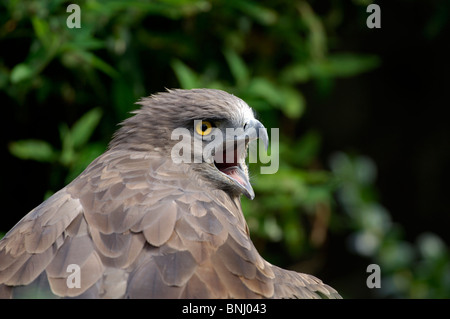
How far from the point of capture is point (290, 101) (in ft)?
11.0

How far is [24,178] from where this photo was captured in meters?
2.96

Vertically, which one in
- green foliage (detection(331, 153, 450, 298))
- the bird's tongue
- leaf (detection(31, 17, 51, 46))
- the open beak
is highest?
leaf (detection(31, 17, 51, 46))

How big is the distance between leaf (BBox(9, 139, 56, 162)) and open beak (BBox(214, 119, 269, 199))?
3.61 feet

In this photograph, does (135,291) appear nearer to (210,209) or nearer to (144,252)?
(144,252)

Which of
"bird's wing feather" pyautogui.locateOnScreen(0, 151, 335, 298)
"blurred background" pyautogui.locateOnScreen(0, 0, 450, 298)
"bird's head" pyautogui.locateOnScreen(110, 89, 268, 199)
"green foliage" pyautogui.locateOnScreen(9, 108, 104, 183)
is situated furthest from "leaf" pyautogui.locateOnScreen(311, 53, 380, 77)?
"bird's wing feather" pyautogui.locateOnScreen(0, 151, 335, 298)

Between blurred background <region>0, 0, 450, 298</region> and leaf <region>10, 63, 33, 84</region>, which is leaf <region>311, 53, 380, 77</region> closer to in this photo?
blurred background <region>0, 0, 450, 298</region>

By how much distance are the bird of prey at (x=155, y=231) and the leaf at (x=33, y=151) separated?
98cm

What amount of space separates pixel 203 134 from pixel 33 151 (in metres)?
1.16

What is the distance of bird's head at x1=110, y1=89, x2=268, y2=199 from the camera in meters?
1.85

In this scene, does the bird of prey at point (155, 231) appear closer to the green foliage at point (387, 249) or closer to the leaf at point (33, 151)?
the leaf at point (33, 151)

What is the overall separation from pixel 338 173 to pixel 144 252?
7.54 feet

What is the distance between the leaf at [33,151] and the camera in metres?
2.75

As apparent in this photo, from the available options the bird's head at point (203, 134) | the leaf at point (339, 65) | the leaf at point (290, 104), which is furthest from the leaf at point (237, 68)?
the bird's head at point (203, 134)

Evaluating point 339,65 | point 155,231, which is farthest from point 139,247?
point 339,65
